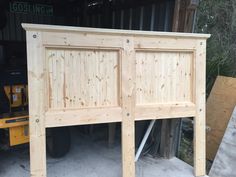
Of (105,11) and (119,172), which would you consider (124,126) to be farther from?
(105,11)

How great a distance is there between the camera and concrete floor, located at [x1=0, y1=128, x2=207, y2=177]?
9.68 ft

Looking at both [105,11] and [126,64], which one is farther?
[105,11]

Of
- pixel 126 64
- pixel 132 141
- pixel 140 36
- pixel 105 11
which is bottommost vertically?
pixel 132 141

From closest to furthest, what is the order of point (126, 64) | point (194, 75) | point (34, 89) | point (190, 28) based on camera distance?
point (34, 89) → point (126, 64) → point (194, 75) → point (190, 28)

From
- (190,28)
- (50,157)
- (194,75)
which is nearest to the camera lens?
(194,75)

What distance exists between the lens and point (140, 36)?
8.50ft

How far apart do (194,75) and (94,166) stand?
168 centimetres

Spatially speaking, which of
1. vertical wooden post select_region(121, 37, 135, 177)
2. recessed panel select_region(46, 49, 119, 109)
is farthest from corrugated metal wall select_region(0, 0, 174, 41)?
recessed panel select_region(46, 49, 119, 109)

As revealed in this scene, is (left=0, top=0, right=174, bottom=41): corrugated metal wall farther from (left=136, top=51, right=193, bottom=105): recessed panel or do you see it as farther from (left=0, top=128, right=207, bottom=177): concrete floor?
(left=0, top=128, right=207, bottom=177): concrete floor

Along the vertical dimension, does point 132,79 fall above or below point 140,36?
below

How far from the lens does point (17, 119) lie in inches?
107

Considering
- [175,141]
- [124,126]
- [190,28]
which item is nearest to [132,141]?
[124,126]

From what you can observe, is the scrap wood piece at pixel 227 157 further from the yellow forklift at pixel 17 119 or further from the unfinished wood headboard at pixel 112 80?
the yellow forklift at pixel 17 119

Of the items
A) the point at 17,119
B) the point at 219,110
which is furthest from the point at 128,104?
the point at 219,110
